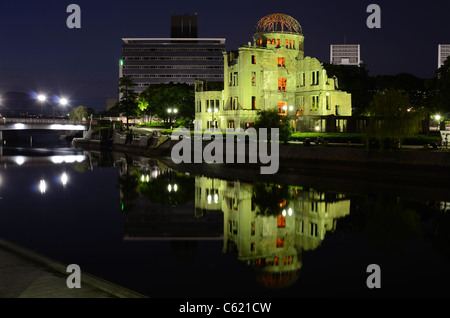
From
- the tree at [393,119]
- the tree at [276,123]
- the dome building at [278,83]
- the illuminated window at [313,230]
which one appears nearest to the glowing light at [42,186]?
the illuminated window at [313,230]

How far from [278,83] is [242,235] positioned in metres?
58.8

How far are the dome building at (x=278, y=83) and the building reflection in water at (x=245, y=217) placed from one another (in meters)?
34.0

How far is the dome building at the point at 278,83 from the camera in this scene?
73.6 meters

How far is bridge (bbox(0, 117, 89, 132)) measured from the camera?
381 ft

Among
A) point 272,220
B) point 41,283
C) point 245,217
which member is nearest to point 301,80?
point 245,217

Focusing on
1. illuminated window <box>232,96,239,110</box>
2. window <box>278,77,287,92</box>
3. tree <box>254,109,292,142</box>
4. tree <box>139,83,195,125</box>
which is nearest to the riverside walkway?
tree <box>254,109,292,142</box>

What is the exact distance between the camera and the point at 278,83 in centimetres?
7969

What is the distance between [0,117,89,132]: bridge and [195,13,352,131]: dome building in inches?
2205

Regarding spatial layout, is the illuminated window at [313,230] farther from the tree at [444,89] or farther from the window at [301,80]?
the window at [301,80]

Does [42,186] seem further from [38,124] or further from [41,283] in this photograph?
[38,124]

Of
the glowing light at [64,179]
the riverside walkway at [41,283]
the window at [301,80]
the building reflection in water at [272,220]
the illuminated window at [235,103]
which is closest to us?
the riverside walkway at [41,283]

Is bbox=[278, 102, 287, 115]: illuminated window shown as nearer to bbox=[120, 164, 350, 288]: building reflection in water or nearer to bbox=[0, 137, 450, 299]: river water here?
bbox=[0, 137, 450, 299]: river water

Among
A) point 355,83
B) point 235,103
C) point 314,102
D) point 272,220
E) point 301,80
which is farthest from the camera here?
point 355,83
